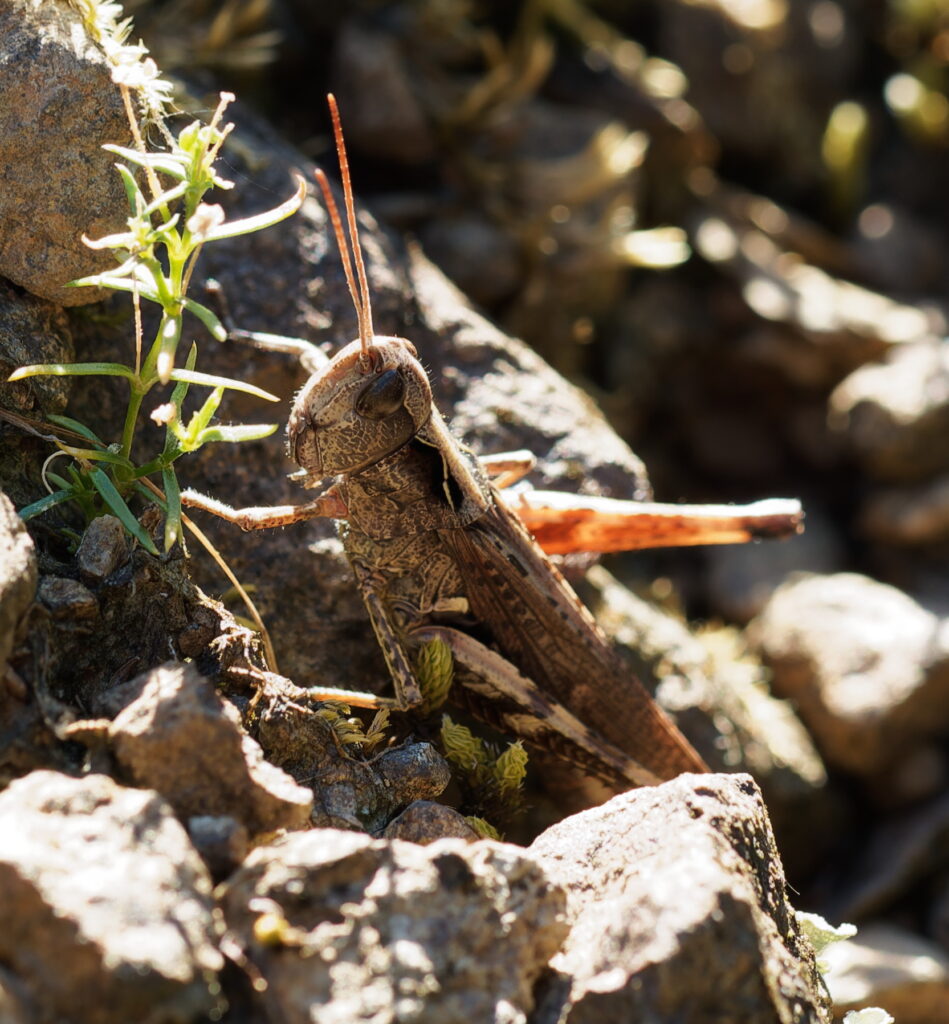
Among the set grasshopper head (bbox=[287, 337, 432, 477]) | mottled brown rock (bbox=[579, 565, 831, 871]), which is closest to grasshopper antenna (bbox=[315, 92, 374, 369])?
grasshopper head (bbox=[287, 337, 432, 477])

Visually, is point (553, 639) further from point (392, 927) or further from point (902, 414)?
point (902, 414)

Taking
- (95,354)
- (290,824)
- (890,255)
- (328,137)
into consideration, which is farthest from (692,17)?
(290,824)

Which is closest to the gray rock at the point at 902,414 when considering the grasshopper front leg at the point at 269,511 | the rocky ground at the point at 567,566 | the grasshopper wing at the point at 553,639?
the rocky ground at the point at 567,566

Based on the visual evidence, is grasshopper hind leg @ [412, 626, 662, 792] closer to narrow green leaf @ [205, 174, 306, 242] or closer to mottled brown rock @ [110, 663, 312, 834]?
mottled brown rock @ [110, 663, 312, 834]

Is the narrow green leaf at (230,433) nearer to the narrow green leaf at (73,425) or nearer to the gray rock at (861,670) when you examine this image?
the narrow green leaf at (73,425)

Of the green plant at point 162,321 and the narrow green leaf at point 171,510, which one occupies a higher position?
the green plant at point 162,321

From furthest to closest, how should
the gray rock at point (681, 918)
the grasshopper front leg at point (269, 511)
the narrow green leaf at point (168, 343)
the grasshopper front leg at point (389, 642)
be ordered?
1. the grasshopper front leg at point (389, 642)
2. the grasshopper front leg at point (269, 511)
3. the narrow green leaf at point (168, 343)
4. the gray rock at point (681, 918)

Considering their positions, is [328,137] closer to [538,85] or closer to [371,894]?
[538,85]

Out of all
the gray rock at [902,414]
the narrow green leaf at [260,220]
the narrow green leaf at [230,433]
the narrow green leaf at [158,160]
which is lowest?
the gray rock at [902,414]
